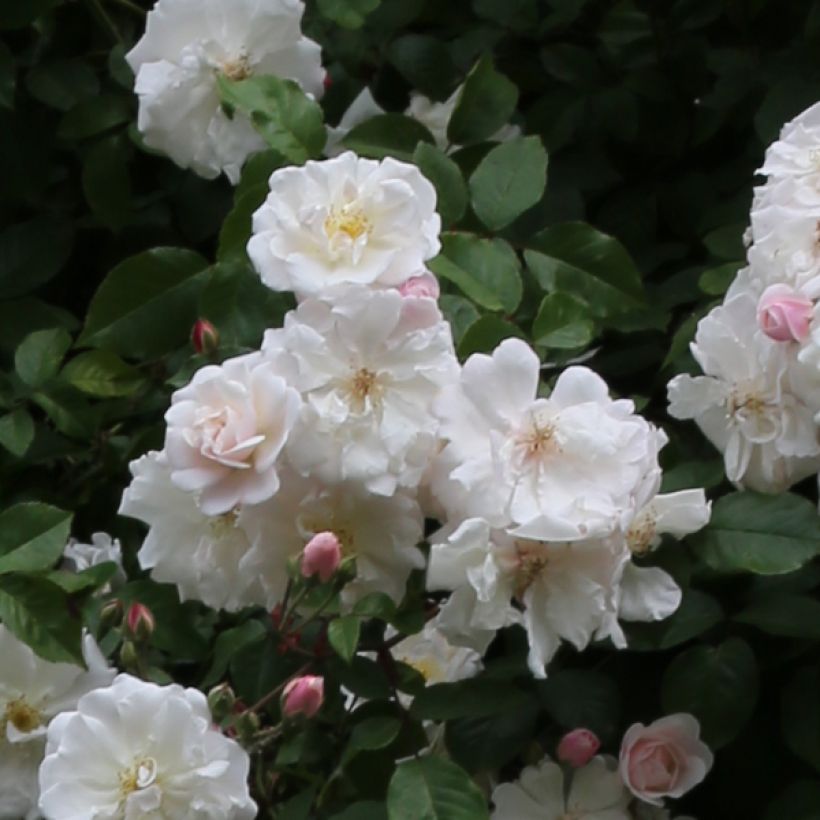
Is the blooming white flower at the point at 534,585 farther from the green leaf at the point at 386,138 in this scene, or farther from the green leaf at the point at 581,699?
the green leaf at the point at 386,138

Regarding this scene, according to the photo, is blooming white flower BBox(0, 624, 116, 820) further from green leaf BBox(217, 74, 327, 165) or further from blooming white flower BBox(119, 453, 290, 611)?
green leaf BBox(217, 74, 327, 165)

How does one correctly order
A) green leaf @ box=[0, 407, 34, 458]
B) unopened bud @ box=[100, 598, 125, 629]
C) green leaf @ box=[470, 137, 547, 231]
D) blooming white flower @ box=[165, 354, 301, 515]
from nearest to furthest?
→ blooming white flower @ box=[165, 354, 301, 515] → unopened bud @ box=[100, 598, 125, 629] → green leaf @ box=[470, 137, 547, 231] → green leaf @ box=[0, 407, 34, 458]

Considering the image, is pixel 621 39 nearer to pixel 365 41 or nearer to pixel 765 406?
pixel 365 41

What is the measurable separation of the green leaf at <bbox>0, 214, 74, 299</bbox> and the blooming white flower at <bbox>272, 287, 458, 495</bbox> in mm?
767

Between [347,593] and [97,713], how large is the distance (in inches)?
7.1

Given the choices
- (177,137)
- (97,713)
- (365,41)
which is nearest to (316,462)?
(97,713)

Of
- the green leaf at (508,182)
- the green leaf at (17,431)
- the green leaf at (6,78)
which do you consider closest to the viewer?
the green leaf at (508,182)

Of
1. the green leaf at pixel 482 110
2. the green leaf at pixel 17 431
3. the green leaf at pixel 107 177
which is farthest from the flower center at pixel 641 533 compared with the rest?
the green leaf at pixel 107 177

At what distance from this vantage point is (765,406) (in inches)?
41.1

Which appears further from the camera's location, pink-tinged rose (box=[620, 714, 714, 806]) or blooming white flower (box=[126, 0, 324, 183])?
blooming white flower (box=[126, 0, 324, 183])

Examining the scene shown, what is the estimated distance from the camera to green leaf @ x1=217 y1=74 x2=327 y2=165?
1182 millimetres

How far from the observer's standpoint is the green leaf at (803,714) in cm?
114

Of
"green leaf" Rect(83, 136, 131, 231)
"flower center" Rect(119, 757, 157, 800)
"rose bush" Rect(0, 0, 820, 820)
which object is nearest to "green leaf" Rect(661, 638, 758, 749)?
"rose bush" Rect(0, 0, 820, 820)

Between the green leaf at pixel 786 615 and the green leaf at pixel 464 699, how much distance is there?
0.20m
